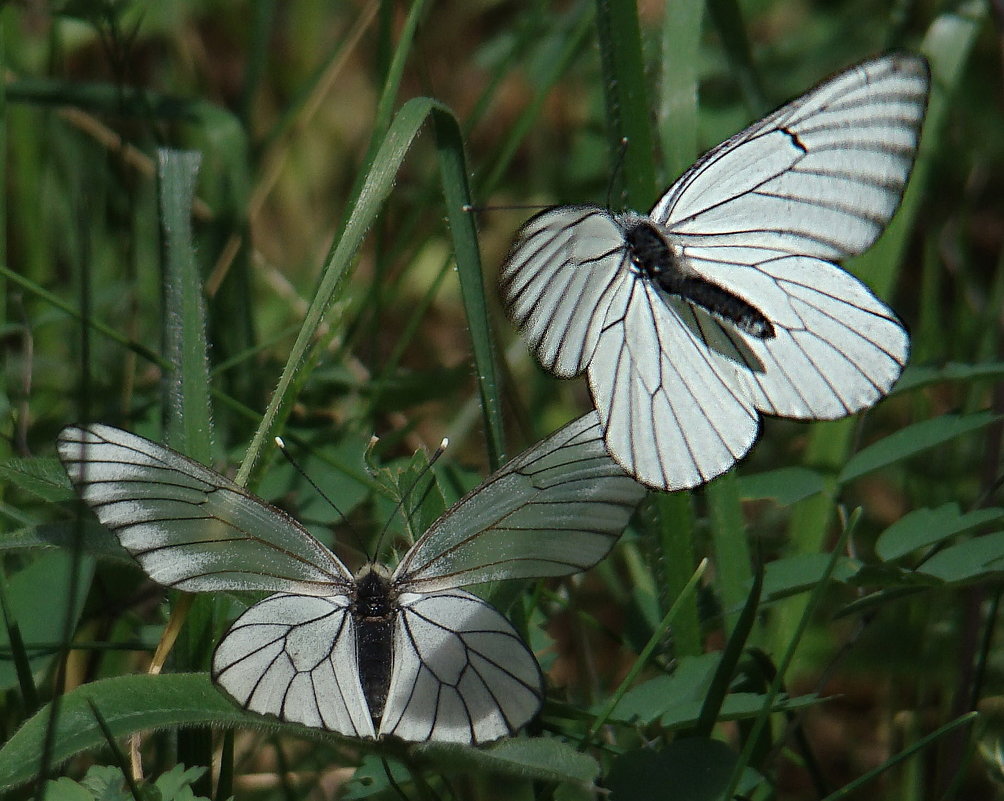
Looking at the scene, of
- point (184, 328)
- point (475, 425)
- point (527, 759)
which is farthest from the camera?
point (475, 425)

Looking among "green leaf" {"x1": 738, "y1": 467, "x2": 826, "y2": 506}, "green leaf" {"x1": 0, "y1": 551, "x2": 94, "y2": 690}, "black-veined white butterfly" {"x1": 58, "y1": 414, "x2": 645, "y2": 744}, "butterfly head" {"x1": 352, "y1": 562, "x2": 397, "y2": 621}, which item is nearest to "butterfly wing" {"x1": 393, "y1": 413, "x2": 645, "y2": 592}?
"black-veined white butterfly" {"x1": 58, "y1": 414, "x2": 645, "y2": 744}

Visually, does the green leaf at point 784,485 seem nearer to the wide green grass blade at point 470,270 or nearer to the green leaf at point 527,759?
the wide green grass blade at point 470,270

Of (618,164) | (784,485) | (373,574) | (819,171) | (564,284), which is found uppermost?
(618,164)

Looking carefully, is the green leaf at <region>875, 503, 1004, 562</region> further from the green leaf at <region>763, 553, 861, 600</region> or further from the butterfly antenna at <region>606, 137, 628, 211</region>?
the butterfly antenna at <region>606, 137, 628, 211</region>

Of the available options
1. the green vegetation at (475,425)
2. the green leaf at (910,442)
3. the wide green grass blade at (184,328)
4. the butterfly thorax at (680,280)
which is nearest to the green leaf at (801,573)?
the green vegetation at (475,425)

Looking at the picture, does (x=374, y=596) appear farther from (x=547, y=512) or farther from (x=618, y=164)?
(x=618, y=164)

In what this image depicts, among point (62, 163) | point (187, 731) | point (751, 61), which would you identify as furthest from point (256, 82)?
point (187, 731)

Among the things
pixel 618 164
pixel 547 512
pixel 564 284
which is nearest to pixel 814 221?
pixel 618 164

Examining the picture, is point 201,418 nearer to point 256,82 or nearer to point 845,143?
point 845,143
